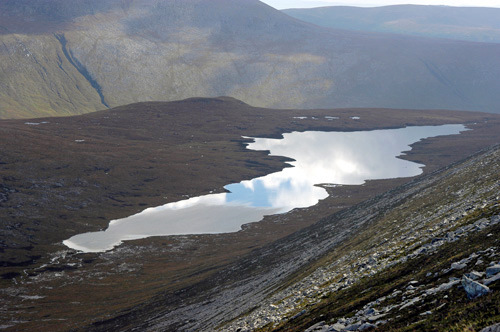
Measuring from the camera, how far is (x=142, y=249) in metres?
111

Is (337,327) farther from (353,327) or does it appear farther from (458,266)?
(458,266)

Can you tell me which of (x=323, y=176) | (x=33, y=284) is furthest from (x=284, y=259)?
(x=323, y=176)

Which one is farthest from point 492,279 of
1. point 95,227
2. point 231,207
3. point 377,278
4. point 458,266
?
point 231,207

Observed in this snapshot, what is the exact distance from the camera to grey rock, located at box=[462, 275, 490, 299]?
17.0 metres

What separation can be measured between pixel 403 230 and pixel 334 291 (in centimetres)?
1388

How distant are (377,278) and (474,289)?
42.5 feet

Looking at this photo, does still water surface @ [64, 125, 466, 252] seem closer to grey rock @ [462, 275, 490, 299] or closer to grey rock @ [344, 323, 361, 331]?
grey rock @ [344, 323, 361, 331]

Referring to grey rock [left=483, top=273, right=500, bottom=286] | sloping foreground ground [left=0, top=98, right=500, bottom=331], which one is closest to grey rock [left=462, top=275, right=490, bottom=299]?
grey rock [left=483, top=273, right=500, bottom=286]

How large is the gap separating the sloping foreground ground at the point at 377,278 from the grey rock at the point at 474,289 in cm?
25

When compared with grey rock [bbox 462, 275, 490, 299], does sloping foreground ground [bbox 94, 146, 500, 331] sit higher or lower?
lower

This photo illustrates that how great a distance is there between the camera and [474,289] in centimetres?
1736

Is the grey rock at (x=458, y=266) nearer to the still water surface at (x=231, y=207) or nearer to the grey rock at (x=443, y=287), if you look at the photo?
the grey rock at (x=443, y=287)

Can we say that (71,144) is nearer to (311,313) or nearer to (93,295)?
(93,295)

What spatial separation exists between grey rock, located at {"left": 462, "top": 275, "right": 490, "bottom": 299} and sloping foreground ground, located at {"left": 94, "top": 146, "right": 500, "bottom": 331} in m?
0.25
